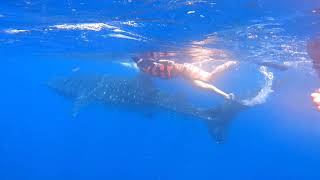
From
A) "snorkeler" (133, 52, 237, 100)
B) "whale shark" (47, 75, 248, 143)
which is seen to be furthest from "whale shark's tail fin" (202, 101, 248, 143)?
"snorkeler" (133, 52, 237, 100)

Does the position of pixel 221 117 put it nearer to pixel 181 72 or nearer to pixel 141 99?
pixel 141 99

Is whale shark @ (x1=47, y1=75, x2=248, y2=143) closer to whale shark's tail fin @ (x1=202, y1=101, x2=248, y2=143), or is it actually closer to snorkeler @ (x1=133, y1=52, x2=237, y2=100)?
whale shark's tail fin @ (x1=202, y1=101, x2=248, y2=143)

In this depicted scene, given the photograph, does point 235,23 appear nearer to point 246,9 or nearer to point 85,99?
point 246,9

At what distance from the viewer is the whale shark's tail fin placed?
21.7 meters

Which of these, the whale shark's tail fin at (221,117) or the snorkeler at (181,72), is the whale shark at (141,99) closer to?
the whale shark's tail fin at (221,117)

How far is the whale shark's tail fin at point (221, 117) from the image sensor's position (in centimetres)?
2166

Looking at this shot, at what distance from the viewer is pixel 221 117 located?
73.3ft

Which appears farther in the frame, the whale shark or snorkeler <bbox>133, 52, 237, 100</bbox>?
the whale shark

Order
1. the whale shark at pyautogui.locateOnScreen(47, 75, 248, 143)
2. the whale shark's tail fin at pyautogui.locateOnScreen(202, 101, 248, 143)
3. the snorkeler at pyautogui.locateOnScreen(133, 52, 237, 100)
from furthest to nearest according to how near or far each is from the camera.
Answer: the whale shark at pyautogui.locateOnScreen(47, 75, 248, 143), the whale shark's tail fin at pyautogui.locateOnScreen(202, 101, 248, 143), the snorkeler at pyautogui.locateOnScreen(133, 52, 237, 100)

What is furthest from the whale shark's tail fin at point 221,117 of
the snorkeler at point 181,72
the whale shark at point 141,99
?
the snorkeler at point 181,72

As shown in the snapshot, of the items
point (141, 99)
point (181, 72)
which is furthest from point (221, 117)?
point (181, 72)

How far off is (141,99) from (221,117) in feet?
16.8

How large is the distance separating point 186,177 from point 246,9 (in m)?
55.4

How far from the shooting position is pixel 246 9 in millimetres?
12562
